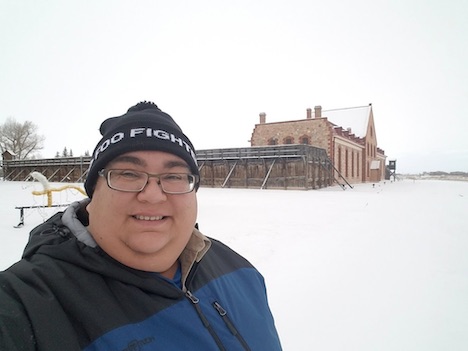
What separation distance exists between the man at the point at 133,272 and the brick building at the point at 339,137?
65.4 feet

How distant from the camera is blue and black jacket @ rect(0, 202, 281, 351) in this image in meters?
0.85

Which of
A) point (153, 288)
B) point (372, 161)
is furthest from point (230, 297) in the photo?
point (372, 161)

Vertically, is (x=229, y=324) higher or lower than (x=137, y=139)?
lower

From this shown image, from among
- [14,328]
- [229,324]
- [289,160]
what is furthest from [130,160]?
[289,160]

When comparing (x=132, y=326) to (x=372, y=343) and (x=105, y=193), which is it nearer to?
(x=105, y=193)

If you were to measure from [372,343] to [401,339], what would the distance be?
11.9 inches

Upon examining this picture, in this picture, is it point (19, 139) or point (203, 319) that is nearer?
point (203, 319)

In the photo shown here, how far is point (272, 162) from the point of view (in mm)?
17641

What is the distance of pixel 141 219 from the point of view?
124 centimetres

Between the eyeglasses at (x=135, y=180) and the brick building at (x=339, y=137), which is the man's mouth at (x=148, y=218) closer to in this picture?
the eyeglasses at (x=135, y=180)

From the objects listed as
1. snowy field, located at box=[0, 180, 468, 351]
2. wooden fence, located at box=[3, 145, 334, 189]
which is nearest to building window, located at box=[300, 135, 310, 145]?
wooden fence, located at box=[3, 145, 334, 189]

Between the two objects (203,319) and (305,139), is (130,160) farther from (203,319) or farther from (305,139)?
(305,139)

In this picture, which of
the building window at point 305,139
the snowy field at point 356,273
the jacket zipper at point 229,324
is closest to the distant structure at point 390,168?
the building window at point 305,139

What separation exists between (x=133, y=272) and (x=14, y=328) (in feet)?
1.47
